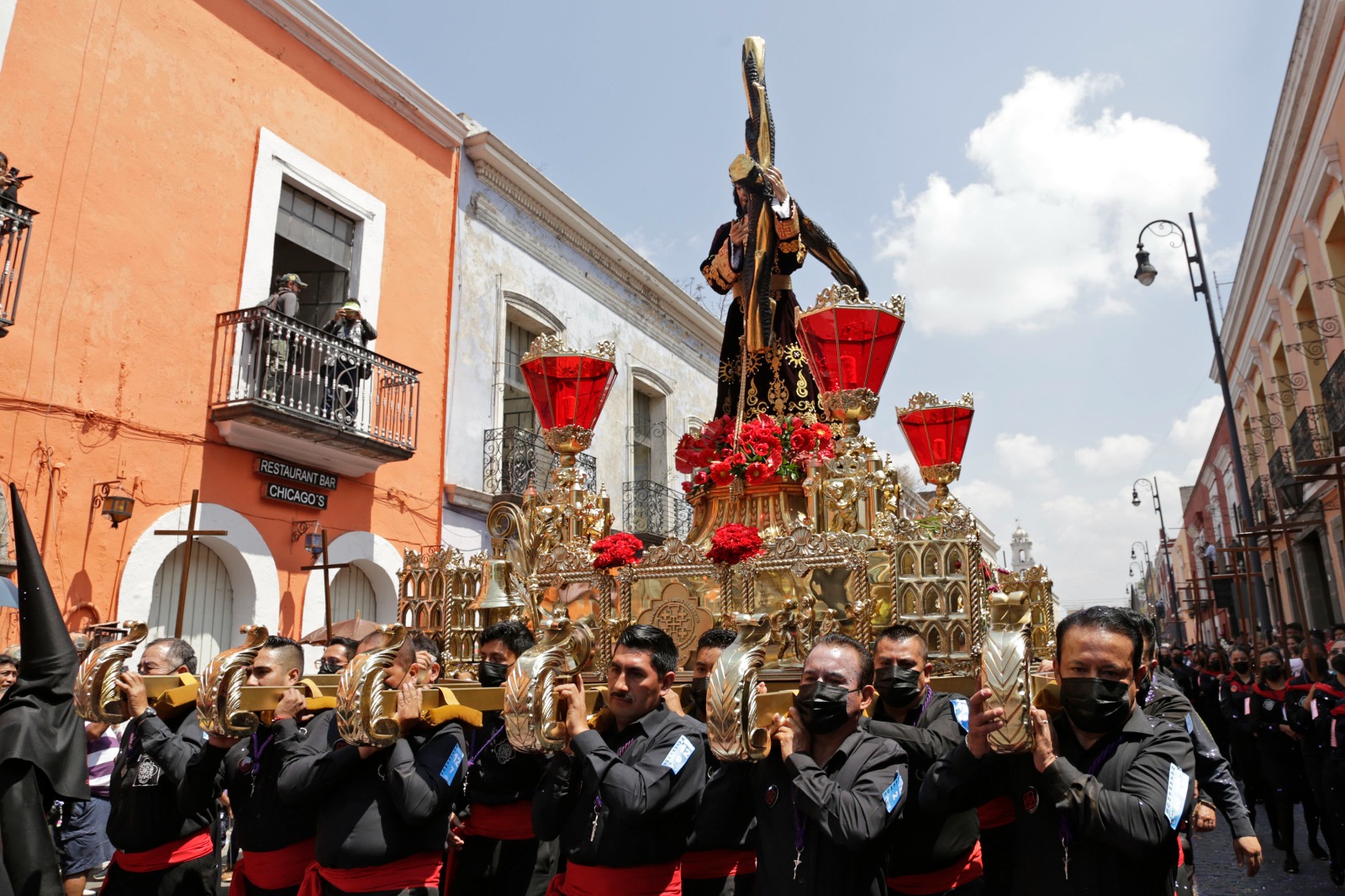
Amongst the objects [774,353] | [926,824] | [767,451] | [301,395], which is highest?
[301,395]

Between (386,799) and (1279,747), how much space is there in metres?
7.08

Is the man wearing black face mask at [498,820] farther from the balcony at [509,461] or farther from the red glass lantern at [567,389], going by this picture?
the balcony at [509,461]

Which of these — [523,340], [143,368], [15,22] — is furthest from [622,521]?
[15,22]

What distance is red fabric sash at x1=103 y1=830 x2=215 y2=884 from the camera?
370cm

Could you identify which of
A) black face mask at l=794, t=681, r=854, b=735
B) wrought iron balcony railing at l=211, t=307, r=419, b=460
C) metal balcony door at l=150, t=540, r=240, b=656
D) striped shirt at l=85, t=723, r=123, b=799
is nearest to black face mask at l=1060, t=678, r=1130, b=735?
black face mask at l=794, t=681, r=854, b=735

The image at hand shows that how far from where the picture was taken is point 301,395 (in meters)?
9.85

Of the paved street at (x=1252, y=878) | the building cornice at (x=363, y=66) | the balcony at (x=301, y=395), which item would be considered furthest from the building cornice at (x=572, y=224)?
the paved street at (x=1252, y=878)

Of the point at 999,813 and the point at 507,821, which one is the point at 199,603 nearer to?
the point at 507,821

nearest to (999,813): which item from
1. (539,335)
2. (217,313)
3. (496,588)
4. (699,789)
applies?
(699,789)

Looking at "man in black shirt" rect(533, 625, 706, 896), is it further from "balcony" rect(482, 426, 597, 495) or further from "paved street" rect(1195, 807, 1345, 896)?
"balcony" rect(482, 426, 597, 495)

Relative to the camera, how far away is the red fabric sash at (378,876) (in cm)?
304

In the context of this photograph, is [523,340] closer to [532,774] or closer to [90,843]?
[90,843]

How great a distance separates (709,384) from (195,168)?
446 inches

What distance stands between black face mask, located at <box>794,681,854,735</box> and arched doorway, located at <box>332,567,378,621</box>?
8.94m
